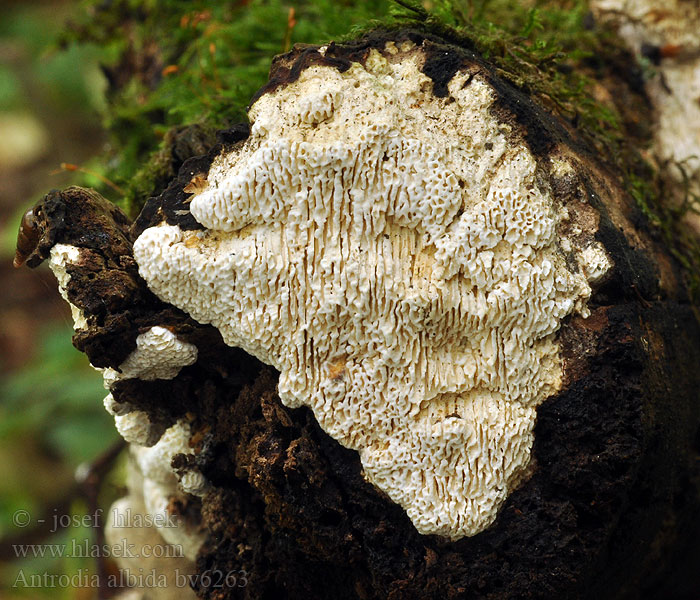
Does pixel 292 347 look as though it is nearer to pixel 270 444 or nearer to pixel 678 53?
pixel 270 444

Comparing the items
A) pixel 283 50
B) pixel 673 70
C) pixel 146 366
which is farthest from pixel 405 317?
pixel 673 70

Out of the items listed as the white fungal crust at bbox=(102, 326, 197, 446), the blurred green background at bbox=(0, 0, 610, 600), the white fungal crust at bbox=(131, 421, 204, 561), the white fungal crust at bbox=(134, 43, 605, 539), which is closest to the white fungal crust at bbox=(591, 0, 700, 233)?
the blurred green background at bbox=(0, 0, 610, 600)

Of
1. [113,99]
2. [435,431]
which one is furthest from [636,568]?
[113,99]

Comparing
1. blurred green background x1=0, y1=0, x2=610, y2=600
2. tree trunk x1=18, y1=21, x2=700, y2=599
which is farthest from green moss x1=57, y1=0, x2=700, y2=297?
tree trunk x1=18, y1=21, x2=700, y2=599

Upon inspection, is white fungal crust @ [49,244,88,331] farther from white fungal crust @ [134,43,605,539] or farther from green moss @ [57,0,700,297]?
green moss @ [57,0,700,297]

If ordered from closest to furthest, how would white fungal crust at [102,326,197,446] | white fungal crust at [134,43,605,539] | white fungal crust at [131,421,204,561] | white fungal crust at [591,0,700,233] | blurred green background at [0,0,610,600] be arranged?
white fungal crust at [134,43,605,539] → white fungal crust at [102,326,197,446] → white fungal crust at [131,421,204,561] → blurred green background at [0,0,610,600] → white fungal crust at [591,0,700,233]

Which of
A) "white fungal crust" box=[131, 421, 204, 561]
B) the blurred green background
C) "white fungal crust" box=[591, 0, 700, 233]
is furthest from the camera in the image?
"white fungal crust" box=[591, 0, 700, 233]

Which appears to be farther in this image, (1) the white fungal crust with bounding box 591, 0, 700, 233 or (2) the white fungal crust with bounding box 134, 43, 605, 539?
(1) the white fungal crust with bounding box 591, 0, 700, 233

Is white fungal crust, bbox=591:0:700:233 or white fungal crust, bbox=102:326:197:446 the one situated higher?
white fungal crust, bbox=591:0:700:233
